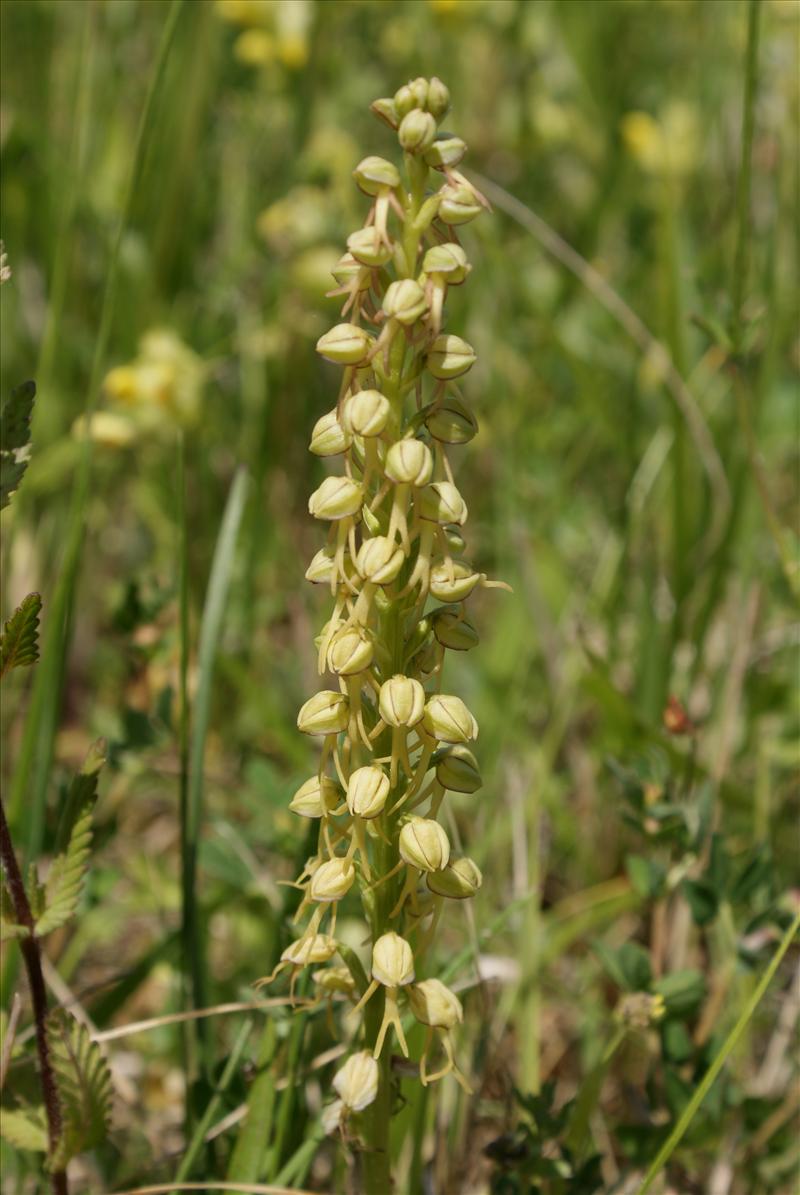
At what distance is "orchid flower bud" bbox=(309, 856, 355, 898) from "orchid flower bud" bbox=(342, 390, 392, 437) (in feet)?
1.10

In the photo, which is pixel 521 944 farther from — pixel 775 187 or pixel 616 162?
pixel 616 162

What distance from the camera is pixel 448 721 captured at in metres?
1.00

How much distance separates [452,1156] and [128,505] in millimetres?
1934

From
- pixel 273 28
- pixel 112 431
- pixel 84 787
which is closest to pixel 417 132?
pixel 84 787

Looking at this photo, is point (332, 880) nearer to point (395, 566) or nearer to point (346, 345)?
point (395, 566)

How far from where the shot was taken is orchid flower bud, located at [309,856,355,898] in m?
1.03

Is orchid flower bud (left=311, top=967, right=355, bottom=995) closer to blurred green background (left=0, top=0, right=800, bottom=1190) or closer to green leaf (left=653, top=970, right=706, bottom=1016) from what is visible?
blurred green background (left=0, top=0, right=800, bottom=1190)

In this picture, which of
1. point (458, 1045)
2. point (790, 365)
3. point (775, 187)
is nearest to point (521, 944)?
point (458, 1045)

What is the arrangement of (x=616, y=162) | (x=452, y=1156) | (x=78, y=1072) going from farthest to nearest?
(x=616, y=162)
(x=452, y=1156)
(x=78, y=1072)

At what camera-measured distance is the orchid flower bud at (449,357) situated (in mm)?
968

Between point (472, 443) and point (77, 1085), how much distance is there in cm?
222

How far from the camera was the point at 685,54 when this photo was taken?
4.64 meters

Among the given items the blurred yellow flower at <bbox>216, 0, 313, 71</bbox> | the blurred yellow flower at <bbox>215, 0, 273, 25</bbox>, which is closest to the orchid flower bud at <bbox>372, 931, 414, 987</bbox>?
the blurred yellow flower at <bbox>216, 0, 313, 71</bbox>

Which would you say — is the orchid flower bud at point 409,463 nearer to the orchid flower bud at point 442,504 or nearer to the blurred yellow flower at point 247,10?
the orchid flower bud at point 442,504
